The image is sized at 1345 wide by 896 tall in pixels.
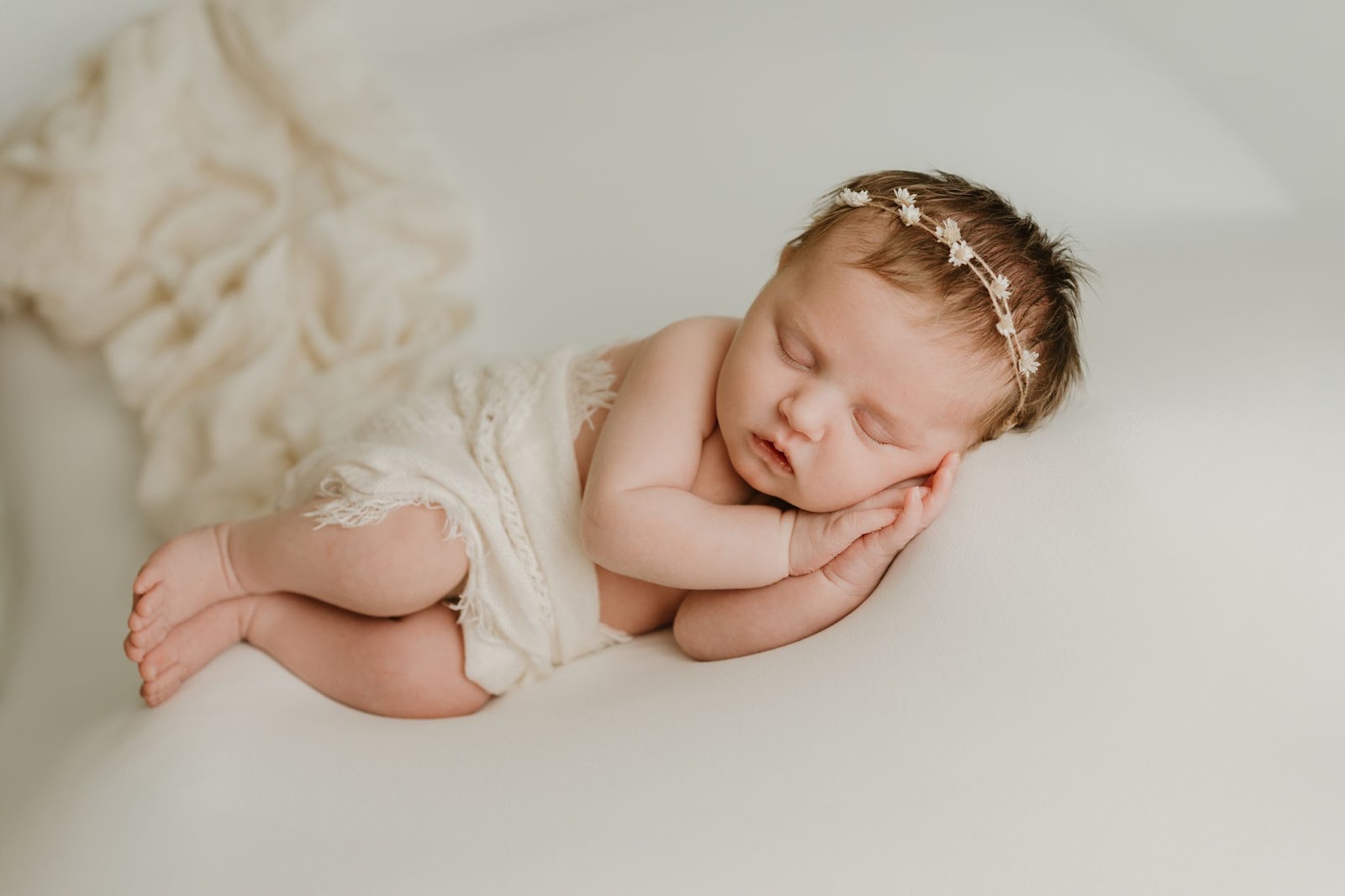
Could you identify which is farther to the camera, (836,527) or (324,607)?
(324,607)

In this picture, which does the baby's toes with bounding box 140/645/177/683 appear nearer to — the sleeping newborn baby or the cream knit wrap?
the sleeping newborn baby

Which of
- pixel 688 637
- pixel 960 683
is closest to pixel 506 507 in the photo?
pixel 688 637

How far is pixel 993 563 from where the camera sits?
1223mm

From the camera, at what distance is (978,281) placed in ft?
4.39

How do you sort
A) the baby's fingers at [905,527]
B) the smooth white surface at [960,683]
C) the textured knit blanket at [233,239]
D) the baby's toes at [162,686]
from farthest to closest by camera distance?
1. the textured knit blanket at [233,239]
2. the baby's toes at [162,686]
3. the baby's fingers at [905,527]
4. the smooth white surface at [960,683]

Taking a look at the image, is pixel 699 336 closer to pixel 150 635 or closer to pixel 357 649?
pixel 357 649

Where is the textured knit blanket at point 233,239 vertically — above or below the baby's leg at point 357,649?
above

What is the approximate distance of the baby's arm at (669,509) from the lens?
1.35 m

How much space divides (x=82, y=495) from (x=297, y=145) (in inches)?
29.8

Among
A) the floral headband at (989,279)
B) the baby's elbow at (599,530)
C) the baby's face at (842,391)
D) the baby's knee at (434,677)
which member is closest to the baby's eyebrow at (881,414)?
the baby's face at (842,391)

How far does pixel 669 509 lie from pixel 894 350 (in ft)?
1.00

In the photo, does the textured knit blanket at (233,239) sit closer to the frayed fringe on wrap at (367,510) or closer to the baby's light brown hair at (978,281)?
the frayed fringe on wrap at (367,510)

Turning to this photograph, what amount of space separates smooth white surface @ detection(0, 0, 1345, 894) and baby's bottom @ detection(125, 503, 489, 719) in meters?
0.05

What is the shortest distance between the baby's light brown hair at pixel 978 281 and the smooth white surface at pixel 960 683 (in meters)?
0.06
